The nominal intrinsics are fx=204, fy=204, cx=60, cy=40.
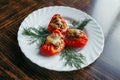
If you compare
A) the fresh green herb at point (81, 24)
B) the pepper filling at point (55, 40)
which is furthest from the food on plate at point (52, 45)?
the fresh green herb at point (81, 24)

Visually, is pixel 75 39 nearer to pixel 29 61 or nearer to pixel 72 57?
pixel 72 57

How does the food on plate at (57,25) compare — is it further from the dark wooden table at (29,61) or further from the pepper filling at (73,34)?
the dark wooden table at (29,61)

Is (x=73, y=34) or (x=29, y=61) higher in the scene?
(x=73, y=34)

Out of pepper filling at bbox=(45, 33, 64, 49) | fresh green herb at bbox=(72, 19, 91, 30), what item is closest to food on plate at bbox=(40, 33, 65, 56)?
pepper filling at bbox=(45, 33, 64, 49)

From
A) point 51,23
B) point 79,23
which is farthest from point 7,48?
point 79,23

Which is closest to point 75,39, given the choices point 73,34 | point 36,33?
point 73,34
